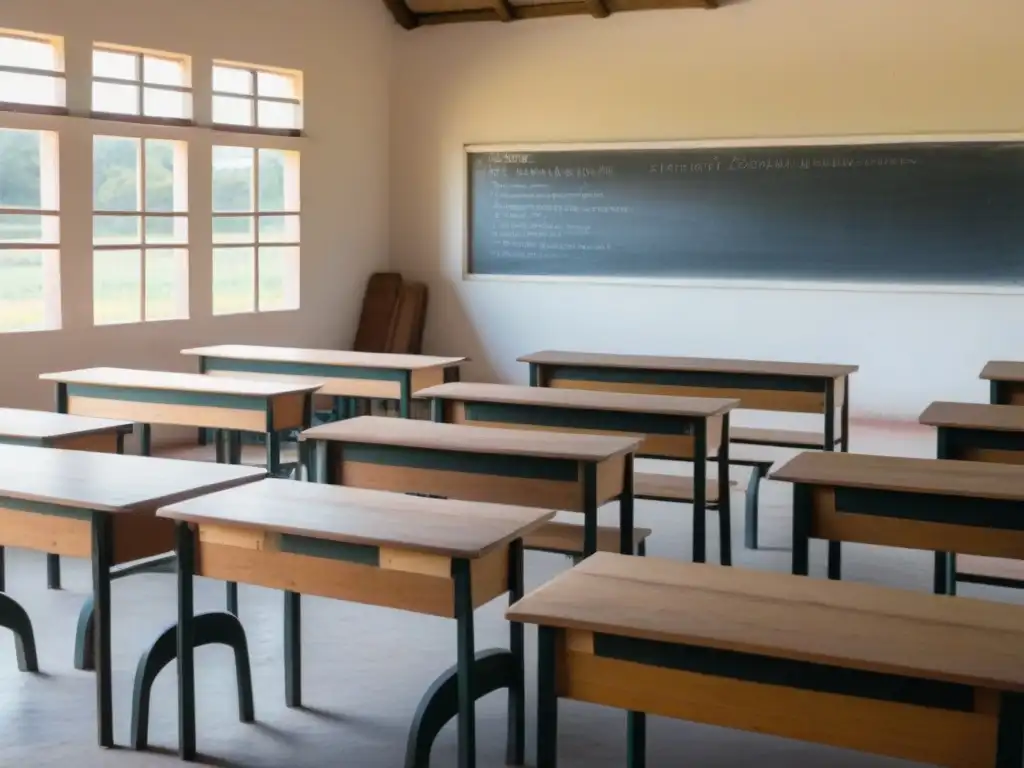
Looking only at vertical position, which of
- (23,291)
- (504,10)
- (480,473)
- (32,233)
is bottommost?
(480,473)

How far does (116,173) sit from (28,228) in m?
0.70

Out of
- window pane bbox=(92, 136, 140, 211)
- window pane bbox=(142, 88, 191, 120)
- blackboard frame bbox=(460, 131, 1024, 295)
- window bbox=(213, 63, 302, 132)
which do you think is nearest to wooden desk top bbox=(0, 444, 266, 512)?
window pane bbox=(92, 136, 140, 211)

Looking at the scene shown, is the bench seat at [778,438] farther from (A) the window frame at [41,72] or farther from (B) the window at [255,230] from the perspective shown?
(A) the window frame at [41,72]

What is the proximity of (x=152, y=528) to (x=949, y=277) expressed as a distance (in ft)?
19.5

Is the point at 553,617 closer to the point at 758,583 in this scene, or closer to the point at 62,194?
the point at 758,583

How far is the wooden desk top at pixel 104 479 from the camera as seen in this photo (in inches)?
115

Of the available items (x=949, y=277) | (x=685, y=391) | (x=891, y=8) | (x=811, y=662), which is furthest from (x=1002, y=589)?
(x=891, y=8)

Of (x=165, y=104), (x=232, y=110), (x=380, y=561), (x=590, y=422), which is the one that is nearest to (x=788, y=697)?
(x=380, y=561)

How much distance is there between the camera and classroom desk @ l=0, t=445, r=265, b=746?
9.64 feet

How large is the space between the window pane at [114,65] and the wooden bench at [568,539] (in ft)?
14.2

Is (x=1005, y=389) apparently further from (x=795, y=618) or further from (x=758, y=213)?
(x=795, y=618)

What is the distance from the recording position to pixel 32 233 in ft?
21.7

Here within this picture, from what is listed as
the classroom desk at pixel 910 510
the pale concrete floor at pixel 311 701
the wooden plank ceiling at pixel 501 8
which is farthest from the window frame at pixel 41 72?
the classroom desk at pixel 910 510

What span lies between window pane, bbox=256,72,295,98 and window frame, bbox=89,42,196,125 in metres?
0.69
